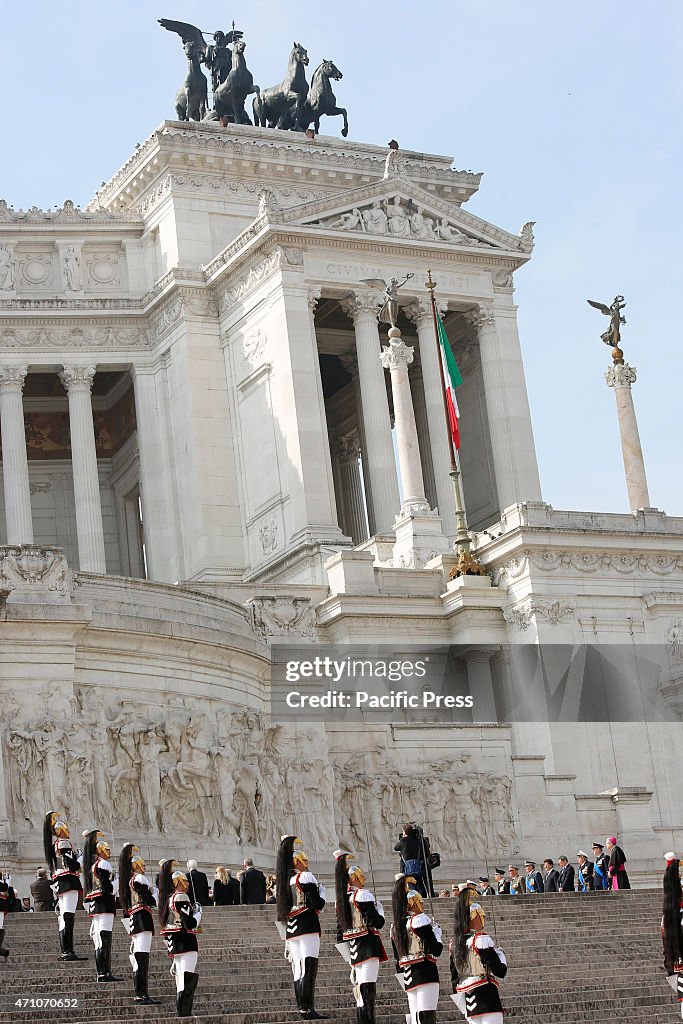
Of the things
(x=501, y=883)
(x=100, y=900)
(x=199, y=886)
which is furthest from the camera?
(x=501, y=883)

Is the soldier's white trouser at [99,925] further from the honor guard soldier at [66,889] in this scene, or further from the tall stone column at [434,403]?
the tall stone column at [434,403]

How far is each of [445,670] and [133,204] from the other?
25.1m

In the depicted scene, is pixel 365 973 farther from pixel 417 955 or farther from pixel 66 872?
pixel 66 872

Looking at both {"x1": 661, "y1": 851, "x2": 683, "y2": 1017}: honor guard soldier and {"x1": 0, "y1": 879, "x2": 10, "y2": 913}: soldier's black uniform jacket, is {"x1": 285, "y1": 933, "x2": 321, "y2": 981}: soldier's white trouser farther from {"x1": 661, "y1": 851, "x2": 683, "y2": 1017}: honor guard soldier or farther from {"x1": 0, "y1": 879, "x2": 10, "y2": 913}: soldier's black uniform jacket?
{"x1": 0, "y1": 879, "x2": 10, "y2": 913}: soldier's black uniform jacket

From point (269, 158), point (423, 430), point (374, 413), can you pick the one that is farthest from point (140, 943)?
point (269, 158)

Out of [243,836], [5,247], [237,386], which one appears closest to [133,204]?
[5,247]

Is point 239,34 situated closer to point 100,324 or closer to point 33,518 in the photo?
point 100,324

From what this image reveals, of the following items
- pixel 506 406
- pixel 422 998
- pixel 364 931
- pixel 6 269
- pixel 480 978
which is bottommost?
pixel 422 998

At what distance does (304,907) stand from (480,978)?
2.69 m

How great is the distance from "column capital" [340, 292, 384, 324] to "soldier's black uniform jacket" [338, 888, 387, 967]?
41758mm

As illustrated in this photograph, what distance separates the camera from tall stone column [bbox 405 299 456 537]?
64062mm

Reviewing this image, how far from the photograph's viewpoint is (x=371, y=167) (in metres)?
69.7

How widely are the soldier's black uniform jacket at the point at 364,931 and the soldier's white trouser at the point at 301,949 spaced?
361 millimetres

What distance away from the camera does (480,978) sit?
21609 millimetres
